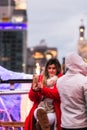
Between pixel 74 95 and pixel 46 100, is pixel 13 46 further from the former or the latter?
pixel 74 95

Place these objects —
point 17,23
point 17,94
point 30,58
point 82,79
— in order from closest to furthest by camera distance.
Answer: point 82,79 < point 17,94 < point 17,23 < point 30,58

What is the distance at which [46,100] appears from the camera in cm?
608

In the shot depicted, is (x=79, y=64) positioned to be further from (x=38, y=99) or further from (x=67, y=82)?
(x=38, y=99)

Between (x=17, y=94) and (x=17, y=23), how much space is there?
119m

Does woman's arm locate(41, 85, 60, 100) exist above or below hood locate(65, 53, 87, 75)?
below

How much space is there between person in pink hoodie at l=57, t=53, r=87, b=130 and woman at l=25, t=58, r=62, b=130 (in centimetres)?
35

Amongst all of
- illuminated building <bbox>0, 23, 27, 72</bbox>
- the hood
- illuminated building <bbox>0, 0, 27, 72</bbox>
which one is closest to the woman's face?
the hood

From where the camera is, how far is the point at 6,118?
7109 mm

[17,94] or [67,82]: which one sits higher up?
[67,82]

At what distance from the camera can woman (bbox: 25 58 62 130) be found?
5.84 meters

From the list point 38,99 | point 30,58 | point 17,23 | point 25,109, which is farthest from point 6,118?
point 30,58

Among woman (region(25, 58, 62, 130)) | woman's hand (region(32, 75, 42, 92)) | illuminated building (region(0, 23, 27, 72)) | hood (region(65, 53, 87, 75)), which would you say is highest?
hood (region(65, 53, 87, 75))

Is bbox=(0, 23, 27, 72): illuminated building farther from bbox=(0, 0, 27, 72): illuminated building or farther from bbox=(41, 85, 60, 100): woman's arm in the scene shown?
bbox=(41, 85, 60, 100): woman's arm

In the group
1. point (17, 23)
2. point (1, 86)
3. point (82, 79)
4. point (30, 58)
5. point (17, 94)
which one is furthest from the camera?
point (30, 58)
